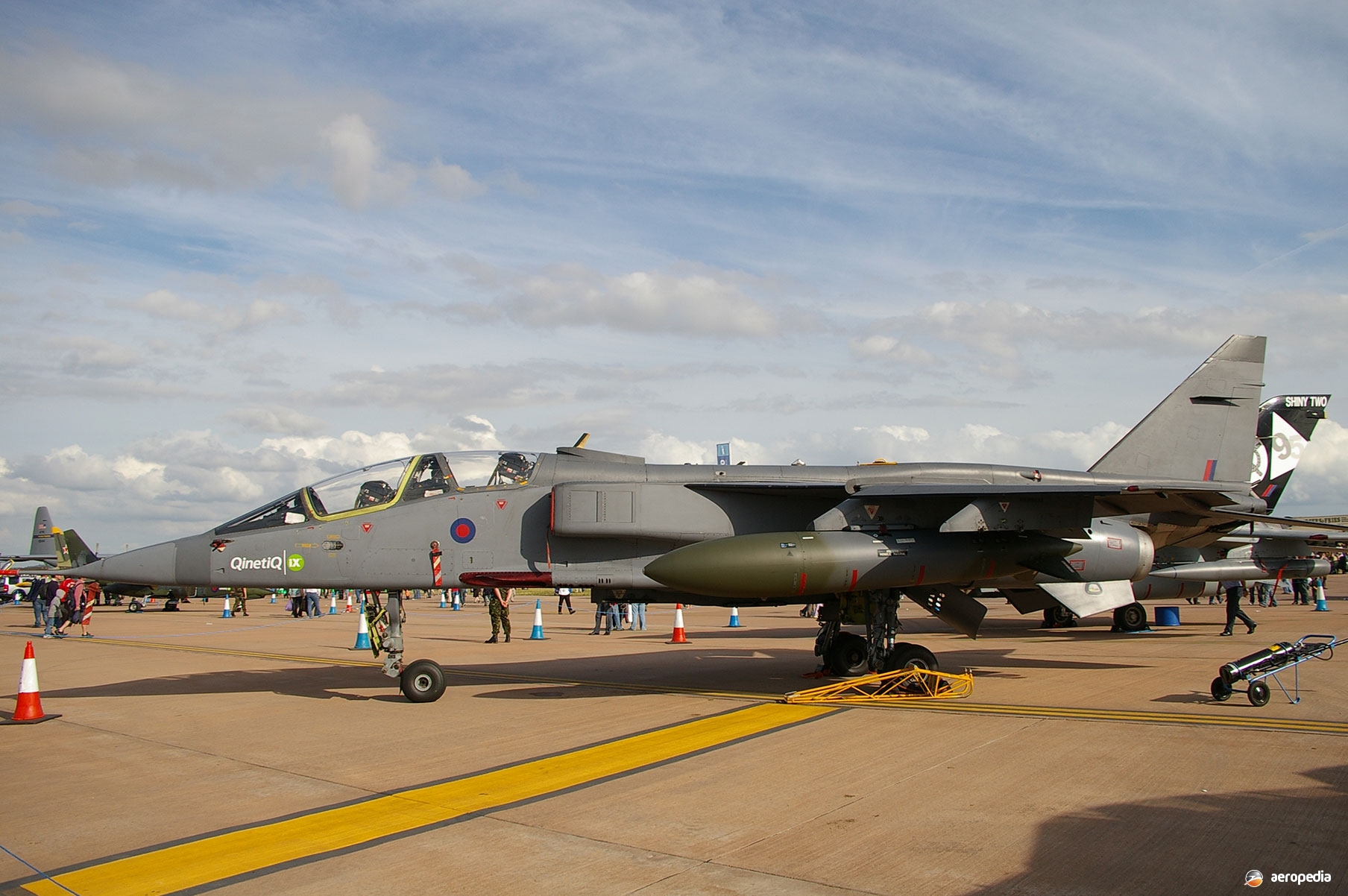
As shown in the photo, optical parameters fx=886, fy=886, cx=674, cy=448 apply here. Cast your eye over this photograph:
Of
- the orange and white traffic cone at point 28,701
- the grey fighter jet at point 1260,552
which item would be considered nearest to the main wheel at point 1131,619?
the grey fighter jet at point 1260,552

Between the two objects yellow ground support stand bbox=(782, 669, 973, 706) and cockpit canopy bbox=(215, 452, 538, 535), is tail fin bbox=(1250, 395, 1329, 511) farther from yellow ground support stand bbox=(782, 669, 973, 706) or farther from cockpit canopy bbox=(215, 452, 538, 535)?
cockpit canopy bbox=(215, 452, 538, 535)

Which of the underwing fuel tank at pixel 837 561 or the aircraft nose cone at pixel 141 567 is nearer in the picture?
the underwing fuel tank at pixel 837 561

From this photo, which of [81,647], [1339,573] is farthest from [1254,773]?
[1339,573]

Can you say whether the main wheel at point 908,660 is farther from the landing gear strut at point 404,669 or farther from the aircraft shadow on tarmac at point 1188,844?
the landing gear strut at point 404,669

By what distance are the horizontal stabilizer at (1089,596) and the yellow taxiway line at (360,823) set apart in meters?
8.69

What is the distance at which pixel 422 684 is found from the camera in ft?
Answer: 33.4

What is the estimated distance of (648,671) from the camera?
1319 cm

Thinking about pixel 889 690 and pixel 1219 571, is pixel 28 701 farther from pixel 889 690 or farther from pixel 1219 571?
pixel 1219 571

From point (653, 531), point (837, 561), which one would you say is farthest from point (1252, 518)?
point (653, 531)

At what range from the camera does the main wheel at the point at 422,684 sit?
1009 cm

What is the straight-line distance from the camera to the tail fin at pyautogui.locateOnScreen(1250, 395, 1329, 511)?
21719mm

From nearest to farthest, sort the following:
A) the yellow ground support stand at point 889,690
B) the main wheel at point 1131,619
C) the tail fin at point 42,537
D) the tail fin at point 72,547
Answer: the yellow ground support stand at point 889,690 → the main wheel at point 1131,619 → the tail fin at point 72,547 → the tail fin at point 42,537

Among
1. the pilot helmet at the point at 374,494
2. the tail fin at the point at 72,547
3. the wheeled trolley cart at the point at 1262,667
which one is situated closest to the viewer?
the wheeled trolley cart at the point at 1262,667

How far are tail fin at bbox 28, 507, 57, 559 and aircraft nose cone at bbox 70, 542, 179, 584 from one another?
4087 cm
